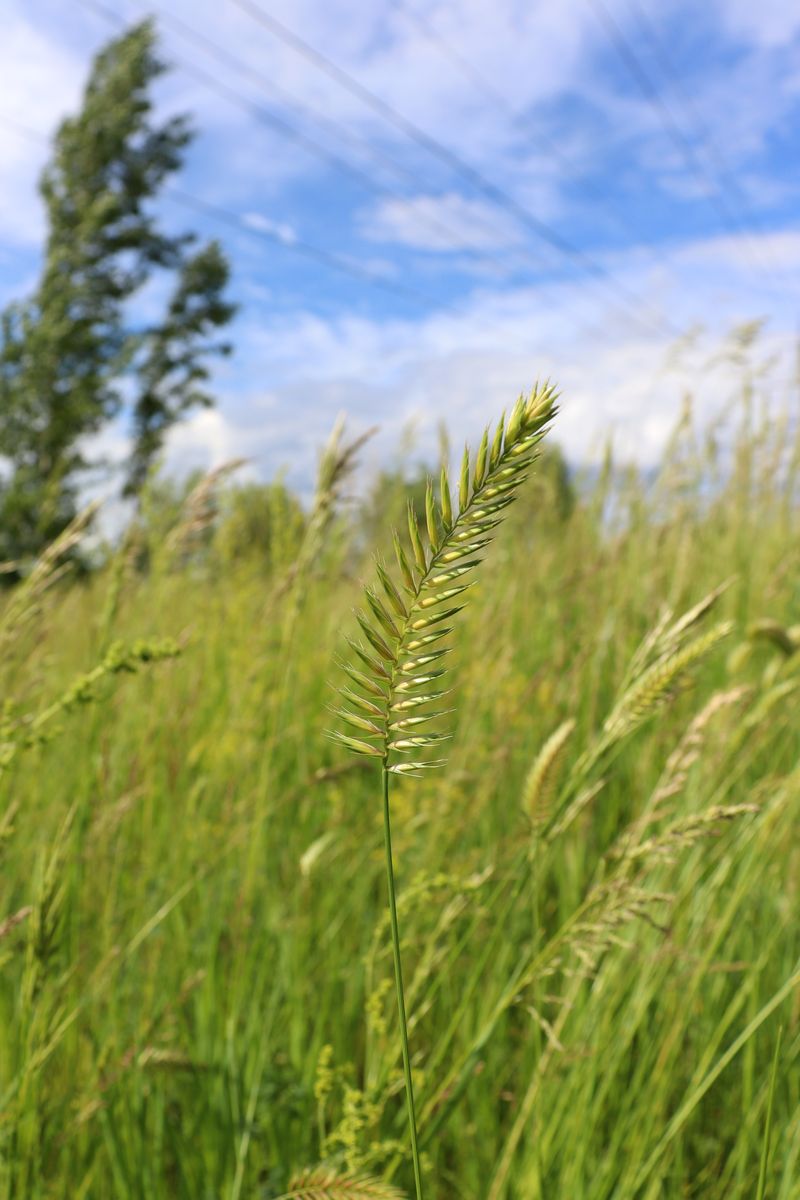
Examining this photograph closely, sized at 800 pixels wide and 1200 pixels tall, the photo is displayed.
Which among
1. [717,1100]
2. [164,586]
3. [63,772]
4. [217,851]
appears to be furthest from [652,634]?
[63,772]

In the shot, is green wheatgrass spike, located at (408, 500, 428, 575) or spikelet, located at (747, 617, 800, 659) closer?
green wheatgrass spike, located at (408, 500, 428, 575)

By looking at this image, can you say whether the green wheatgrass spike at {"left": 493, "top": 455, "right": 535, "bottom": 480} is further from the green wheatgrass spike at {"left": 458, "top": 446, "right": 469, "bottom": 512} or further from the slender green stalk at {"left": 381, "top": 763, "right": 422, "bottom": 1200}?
the slender green stalk at {"left": 381, "top": 763, "right": 422, "bottom": 1200}

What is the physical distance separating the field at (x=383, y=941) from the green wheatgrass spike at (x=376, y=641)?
16.7 inches

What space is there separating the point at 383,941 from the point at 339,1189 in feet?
2.41

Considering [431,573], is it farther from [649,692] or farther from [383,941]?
[383,941]

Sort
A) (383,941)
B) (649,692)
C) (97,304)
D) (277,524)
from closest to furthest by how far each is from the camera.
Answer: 1. (649,692)
2. (383,941)
3. (277,524)
4. (97,304)

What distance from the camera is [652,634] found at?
0.88 m

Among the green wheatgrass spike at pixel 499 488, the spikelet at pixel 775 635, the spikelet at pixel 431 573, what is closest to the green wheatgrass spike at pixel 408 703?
the spikelet at pixel 431 573

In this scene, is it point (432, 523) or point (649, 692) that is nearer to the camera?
point (432, 523)

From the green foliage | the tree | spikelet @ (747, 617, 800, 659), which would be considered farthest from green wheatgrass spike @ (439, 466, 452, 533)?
the tree

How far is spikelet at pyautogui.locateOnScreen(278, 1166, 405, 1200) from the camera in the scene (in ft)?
2.16

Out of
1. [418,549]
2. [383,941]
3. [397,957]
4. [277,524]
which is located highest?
[277,524]

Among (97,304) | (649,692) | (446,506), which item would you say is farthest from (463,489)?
(97,304)

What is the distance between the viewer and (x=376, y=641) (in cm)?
46
